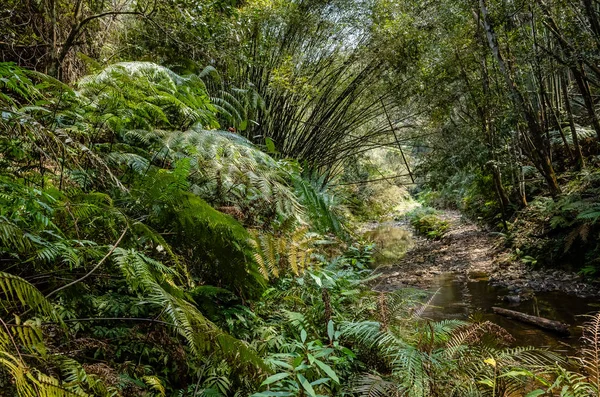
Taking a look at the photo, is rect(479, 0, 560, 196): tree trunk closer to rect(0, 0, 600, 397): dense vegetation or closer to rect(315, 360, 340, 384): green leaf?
rect(0, 0, 600, 397): dense vegetation

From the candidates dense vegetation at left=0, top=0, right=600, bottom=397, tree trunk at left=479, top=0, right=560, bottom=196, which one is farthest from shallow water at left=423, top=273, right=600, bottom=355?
tree trunk at left=479, top=0, right=560, bottom=196

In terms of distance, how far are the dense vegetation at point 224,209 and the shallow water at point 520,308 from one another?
380 mm

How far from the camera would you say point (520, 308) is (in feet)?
11.3

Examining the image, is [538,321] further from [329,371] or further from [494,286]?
[329,371]

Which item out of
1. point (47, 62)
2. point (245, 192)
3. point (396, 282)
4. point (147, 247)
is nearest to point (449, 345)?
point (245, 192)

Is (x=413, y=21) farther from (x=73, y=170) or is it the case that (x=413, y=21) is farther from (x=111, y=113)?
(x=73, y=170)

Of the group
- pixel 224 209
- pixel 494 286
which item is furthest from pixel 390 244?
pixel 224 209

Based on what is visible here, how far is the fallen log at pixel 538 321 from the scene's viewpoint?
275 cm

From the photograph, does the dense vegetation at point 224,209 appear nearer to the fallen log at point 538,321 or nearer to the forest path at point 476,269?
the forest path at point 476,269

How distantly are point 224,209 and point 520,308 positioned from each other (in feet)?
10.5

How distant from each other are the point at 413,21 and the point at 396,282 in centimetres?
432

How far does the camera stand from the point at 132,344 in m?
1.34

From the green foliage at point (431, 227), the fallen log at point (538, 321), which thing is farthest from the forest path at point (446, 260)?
the fallen log at point (538, 321)

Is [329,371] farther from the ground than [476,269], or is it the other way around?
[329,371]
